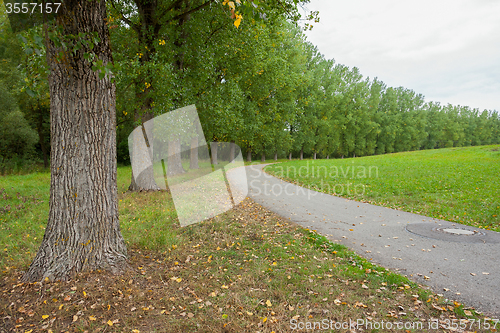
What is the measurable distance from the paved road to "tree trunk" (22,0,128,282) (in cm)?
465

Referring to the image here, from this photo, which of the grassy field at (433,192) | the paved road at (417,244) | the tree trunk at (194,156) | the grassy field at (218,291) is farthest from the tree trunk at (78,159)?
the tree trunk at (194,156)

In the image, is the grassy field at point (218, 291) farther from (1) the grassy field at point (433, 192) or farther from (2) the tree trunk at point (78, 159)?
(1) the grassy field at point (433, 192)

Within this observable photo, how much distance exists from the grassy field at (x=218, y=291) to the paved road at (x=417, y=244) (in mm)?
427

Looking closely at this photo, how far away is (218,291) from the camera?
4102 mm

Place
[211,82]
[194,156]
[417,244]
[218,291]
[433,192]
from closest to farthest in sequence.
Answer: [218,291] < [417,244] < [433,192] < [211,82] < [194,156]

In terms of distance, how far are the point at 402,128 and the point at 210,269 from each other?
5791cm

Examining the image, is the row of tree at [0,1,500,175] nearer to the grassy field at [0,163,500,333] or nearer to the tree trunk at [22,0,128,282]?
the tree trunk at [22,0,128,282]

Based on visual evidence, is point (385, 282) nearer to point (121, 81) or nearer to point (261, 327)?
point (261, 327)

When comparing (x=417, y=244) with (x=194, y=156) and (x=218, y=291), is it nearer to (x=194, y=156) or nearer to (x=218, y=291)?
(x=218, y=291)

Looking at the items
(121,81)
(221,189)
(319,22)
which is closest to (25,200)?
(121,81)

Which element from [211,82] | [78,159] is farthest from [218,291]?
[211,82]

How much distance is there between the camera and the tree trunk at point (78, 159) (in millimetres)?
4027

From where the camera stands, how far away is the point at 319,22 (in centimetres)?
962

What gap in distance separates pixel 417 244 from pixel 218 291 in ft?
13.9
